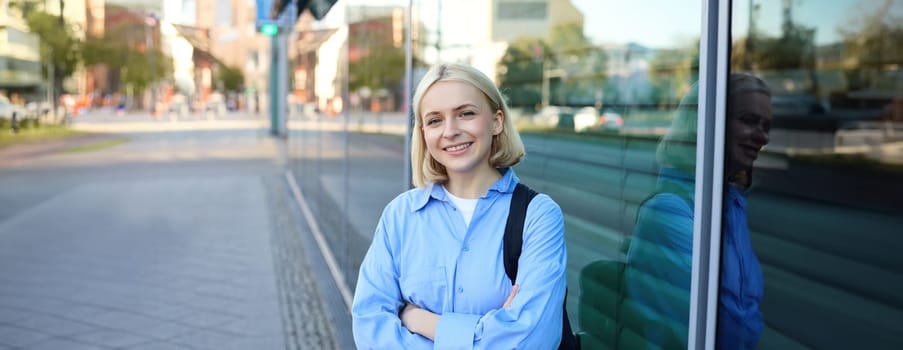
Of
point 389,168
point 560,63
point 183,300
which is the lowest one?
point 183,300

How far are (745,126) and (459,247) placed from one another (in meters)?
0.59

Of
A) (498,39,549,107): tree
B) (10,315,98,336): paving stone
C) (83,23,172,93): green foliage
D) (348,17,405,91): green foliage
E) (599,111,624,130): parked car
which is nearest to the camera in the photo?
(10,315,98,336): paving stone

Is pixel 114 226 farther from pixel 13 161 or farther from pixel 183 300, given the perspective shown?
pixel 13 161

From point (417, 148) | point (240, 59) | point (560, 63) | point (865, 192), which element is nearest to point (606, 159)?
point (417, 148)

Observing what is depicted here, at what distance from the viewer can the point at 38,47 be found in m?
Result: 19.6

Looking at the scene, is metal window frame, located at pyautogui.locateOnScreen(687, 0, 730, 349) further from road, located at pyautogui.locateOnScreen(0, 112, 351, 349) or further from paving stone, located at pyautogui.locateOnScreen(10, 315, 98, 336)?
paving stone, located at pyautogui.locateOnScreen(10, 315, 98, 336)

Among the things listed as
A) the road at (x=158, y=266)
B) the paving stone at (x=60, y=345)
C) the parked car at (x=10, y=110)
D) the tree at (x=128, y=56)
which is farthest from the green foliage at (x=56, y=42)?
the paving stone at (x=60, y=345)

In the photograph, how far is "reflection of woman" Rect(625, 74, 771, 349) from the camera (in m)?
1.75

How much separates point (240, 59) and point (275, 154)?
2660 centimetres

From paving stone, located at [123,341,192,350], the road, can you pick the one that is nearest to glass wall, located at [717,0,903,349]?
the road

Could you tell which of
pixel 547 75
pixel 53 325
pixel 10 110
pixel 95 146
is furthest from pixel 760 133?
pixel 95 146

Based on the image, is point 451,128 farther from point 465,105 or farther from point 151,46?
point 151,46

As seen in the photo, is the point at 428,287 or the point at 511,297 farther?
the point at 428,287

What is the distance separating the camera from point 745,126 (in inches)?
68.7
